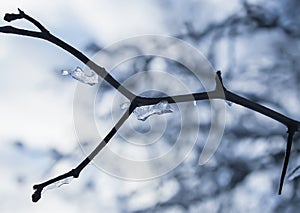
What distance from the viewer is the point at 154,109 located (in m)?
0.28

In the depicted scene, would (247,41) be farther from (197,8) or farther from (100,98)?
(100,98)

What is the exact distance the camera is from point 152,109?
0.28 metres

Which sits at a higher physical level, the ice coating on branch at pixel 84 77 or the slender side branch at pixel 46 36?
the ice coating on branch at pixel 84 77

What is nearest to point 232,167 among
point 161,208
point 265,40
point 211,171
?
point 211,171

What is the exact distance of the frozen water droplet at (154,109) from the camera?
27 cm

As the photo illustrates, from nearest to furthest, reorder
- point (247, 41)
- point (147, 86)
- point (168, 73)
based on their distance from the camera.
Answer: point (147, 86) → point (168, 73) → point (247, 41)

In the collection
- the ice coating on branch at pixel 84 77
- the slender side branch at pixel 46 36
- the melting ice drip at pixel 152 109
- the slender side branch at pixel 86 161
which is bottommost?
the slender side branch at pixel 86 161

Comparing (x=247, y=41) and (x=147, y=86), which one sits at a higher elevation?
(x=247, y=41)

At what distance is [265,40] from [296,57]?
88 millimetres

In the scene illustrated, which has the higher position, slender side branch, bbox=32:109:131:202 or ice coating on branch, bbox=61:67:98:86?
ice coating on branch, bbox=61:67:98:86

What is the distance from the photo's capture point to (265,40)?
3.74 ft

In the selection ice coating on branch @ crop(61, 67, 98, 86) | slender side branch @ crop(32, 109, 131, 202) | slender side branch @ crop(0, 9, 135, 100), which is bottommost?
slender side branch @ crop(32, 109, 131, 202)

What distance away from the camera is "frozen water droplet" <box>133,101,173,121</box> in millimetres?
271

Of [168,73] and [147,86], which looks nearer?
[147,86]
